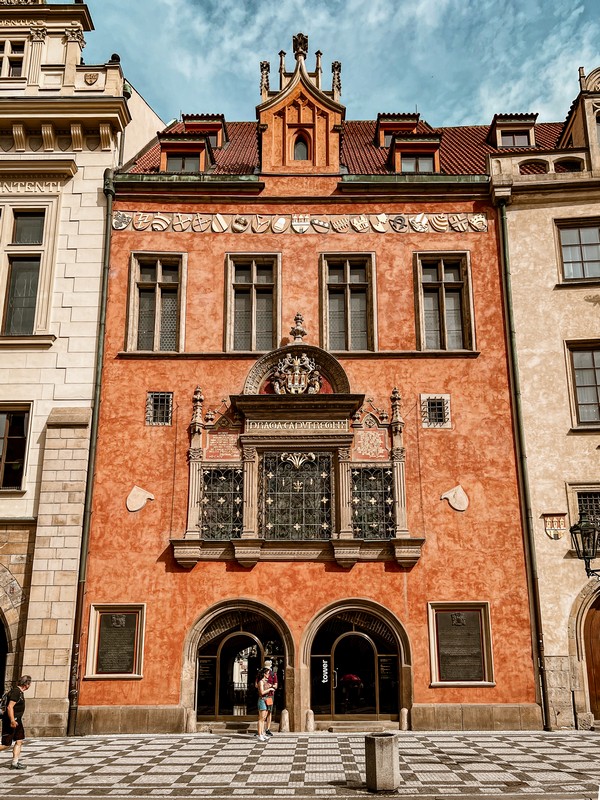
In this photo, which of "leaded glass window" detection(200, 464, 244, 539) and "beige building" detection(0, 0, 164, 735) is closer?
"beige building" detection(0, 0, 164, 735)

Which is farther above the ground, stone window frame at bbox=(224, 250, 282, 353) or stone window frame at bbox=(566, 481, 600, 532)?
stone window frame at bbox=(224, 250, 282, 353)

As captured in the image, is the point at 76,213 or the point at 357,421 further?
the point at 76,213

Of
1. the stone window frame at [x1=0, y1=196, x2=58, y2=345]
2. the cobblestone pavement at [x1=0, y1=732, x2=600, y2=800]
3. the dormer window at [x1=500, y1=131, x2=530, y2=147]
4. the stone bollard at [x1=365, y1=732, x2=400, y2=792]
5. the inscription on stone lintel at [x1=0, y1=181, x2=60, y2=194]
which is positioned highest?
the dormer window at [x1=500, y1=131, x2=530, y2=147]

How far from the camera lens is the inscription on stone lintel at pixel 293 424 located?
58.3ft

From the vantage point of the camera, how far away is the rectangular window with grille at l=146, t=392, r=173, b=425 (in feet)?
59.1

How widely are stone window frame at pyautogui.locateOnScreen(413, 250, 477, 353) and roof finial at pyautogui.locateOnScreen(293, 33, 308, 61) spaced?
21.1ft

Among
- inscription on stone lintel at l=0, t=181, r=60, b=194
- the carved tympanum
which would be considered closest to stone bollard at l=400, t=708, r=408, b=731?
the carved tympanum

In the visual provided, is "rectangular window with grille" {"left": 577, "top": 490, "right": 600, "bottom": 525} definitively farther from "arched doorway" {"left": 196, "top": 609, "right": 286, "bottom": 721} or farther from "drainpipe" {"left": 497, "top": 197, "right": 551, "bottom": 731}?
"arched doorway" {"left": 196, "top": 609, "right": 286, "bottom": 721}

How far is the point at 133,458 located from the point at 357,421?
5223mm

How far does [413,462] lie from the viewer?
58.0 feet

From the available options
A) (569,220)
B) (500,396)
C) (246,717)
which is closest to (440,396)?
(500,396)

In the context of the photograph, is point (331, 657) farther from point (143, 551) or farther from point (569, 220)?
point (569, 220)

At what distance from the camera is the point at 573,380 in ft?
Answer: 59.5

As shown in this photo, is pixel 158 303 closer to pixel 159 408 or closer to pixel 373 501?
pixel 159 408
